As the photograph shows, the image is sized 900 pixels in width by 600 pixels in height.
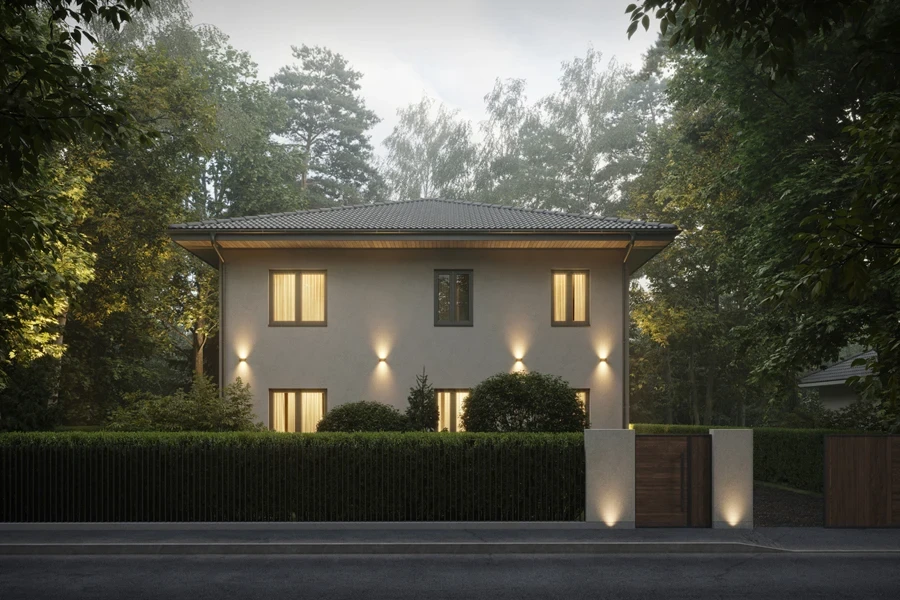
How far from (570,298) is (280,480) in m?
10.3

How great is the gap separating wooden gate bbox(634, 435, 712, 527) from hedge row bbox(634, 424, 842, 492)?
749cm

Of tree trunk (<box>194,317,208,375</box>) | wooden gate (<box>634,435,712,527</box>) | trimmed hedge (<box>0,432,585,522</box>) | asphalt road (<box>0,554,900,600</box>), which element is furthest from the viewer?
tree trunk (<box>194,317,208,375</box>)

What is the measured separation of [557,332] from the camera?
22516mm

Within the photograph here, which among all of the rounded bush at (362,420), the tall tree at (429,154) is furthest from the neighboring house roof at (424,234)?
the tall tree at (429,154)

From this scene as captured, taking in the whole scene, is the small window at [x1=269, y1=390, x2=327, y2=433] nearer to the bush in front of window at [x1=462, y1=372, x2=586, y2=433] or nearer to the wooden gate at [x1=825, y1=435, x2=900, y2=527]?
the bush in front of window at [x1=462, y1=372, x2=586, y2=433]

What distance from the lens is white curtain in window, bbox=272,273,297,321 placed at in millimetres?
22609

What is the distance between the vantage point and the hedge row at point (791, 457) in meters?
22.8

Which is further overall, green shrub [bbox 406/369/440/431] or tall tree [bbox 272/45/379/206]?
tall tree [bbox 272/45/379/206]

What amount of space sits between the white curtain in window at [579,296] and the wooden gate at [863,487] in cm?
850

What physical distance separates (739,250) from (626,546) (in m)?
13.4

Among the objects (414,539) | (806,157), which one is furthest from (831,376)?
(414,539)

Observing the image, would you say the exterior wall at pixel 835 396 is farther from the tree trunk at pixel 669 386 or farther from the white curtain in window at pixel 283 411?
the white curtain in window at pixel 283 411

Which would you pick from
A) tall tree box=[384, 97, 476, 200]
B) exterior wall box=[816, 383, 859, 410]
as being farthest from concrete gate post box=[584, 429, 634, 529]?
tall tree box=[384, 97, 476, 200]

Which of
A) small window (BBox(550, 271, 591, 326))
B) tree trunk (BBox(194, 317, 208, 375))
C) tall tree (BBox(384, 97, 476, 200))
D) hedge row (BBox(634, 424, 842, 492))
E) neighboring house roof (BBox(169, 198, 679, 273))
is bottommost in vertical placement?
hedge row (BBox(634, 424, 842, 492))
